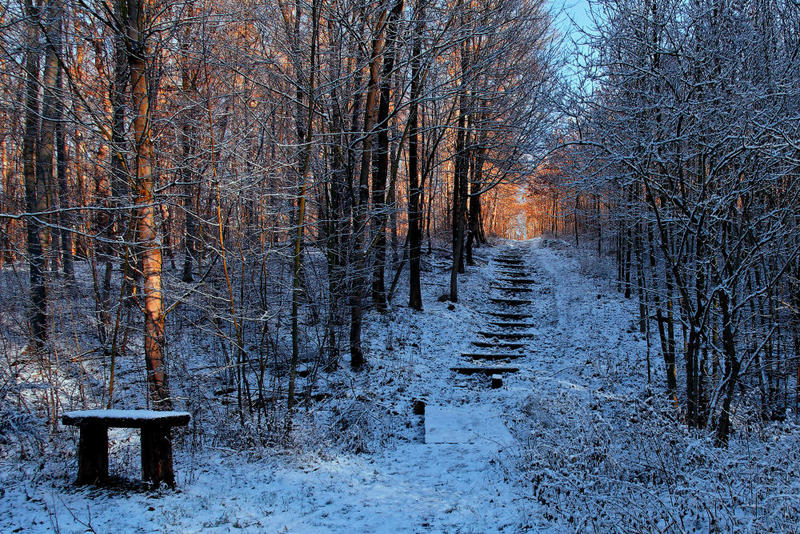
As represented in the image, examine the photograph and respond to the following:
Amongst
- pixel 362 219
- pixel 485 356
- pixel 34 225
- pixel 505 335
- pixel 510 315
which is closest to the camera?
pixel 34 225

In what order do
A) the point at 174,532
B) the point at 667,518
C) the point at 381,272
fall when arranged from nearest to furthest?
the point at 667,518 < the point at 174,532 < the point at 381,272

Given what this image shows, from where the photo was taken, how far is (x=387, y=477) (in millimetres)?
5668

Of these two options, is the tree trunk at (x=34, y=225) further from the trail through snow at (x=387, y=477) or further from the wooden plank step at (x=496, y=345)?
the wooden plank step at (x=496, y=345)

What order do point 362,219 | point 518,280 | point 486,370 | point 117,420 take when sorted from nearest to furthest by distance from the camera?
point 117,420, point 362,219, point 486,370, point 518,280

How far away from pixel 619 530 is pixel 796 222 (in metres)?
5.37

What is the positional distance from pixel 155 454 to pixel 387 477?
2641 mm

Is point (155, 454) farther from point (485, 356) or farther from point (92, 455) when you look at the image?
point (485, 356)

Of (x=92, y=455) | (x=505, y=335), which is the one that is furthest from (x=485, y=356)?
(x=92, y=455)

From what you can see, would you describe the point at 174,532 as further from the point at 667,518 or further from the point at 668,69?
the point at 668,69

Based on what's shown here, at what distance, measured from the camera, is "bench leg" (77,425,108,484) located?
4.59 meters

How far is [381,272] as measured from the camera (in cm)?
1312

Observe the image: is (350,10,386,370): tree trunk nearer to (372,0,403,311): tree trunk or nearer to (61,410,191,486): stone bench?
(372,0,403,311): tree trunk

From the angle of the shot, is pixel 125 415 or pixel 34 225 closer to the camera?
pixel 125 415

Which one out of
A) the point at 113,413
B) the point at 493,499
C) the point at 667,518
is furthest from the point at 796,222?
the point at 113,413
